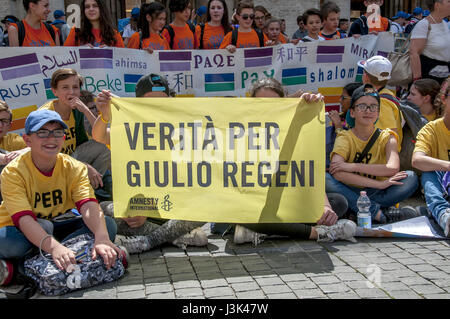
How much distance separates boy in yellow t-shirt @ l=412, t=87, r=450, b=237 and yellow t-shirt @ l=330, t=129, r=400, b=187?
0.30m

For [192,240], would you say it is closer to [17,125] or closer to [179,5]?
[17,125]

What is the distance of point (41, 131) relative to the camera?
149 inches

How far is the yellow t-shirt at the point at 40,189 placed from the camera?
376cm

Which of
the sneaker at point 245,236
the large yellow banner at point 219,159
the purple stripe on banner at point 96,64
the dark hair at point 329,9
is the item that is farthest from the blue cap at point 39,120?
the dark hair at point 329,9

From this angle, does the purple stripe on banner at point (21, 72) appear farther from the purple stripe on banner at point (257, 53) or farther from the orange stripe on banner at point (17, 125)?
the purple stripe on banner at point (257, 53)

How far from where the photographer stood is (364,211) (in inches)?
194

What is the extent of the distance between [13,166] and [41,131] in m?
0.33

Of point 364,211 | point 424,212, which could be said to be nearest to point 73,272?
point 364,211

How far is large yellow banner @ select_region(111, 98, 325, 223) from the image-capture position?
4281mm

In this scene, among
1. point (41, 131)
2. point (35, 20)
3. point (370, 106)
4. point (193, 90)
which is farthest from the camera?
point (193, 90)

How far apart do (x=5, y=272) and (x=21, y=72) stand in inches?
132

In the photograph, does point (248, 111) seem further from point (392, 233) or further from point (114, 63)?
point (114, 63)

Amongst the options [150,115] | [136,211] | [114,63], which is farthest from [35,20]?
[136,211]

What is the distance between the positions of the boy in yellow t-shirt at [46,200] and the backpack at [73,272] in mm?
56
